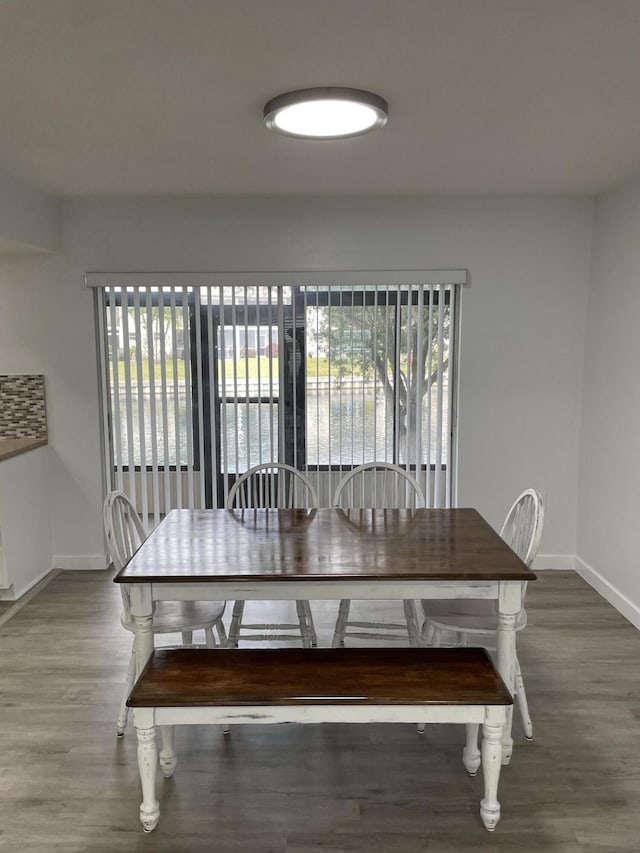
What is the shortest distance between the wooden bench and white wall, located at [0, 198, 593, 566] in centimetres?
236

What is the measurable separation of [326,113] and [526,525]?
1798 millimetres

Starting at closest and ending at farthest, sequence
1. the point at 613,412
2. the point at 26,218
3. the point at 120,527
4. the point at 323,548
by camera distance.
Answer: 1. the point at 323,548
2. the point at 120,527
3. the point at 26,218
4. the point at 613,412

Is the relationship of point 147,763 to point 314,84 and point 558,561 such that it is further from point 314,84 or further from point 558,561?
point 558,561

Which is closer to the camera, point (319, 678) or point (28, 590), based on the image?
point (319, 678)

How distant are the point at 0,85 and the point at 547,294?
3.21 meters

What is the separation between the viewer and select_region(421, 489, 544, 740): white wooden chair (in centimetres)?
250

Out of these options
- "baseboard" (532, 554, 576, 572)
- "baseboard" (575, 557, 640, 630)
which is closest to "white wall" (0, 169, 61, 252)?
"baseboard" (532, 554, 576, 572)

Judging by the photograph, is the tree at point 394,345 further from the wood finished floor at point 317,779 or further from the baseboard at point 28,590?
the baseboard at point 28,590

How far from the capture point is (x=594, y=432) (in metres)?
4.08

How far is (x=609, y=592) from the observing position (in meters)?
3.86

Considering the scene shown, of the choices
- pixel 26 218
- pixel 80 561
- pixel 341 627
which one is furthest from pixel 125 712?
pixel 26 218

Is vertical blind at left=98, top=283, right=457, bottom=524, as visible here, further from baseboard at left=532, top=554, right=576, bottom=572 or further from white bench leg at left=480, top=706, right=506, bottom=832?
white bench leg at left=480, top=706, right=506, bottom=832

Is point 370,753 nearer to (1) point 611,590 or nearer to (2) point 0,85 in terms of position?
(1) point 611,590

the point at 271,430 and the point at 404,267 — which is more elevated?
the point at 404,267
